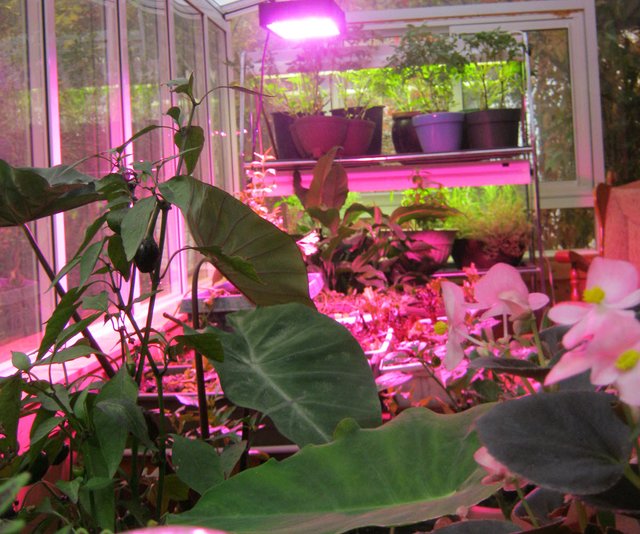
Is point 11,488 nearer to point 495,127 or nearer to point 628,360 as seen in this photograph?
point 628,360

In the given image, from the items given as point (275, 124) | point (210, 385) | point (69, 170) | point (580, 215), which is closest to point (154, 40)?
point (275, 124)

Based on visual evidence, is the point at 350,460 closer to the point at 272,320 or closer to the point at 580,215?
the point at 272,320

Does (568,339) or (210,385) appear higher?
(568,339)

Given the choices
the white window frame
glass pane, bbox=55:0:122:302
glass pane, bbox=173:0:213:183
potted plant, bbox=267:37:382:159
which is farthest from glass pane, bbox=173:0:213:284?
the white window frame

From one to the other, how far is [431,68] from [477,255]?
909 mm

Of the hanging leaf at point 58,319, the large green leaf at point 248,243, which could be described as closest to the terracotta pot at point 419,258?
the large green leaf at point 248,243

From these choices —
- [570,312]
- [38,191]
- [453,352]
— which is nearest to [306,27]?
[38,191]

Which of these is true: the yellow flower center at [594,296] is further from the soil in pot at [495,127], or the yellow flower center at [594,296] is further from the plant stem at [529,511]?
the soil in pot at [495,127]

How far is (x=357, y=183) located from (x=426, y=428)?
3.19m

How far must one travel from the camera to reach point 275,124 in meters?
3.53

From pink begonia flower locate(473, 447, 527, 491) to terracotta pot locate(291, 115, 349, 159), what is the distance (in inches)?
116

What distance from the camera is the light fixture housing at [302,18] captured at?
299cm

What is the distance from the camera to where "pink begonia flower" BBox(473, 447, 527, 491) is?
17.2 inches

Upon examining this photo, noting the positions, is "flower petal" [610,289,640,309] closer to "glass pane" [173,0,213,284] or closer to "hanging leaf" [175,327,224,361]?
"hanging leaf" [175,327,224,361]
